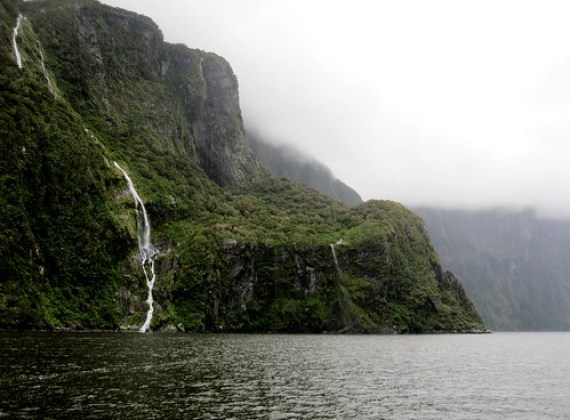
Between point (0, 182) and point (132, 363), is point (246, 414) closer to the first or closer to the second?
point (132, 363)

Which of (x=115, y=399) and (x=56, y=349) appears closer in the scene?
(x=115, y=399)

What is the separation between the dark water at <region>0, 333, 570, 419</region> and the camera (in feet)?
113

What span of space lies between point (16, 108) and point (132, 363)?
11737 centimetres

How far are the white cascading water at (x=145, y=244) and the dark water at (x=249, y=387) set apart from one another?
74.3 metres

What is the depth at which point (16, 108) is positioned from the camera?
144250 millimetres

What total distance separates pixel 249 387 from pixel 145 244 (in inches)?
4956

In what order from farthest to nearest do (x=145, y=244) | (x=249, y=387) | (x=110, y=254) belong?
(x=145, y=244)
(x=110, y=254)
(x=249, y=387)

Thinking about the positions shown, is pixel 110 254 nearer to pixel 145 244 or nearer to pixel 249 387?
pixel 145 244

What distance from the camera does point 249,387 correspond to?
147 ft

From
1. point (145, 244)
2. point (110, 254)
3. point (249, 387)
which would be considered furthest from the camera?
point (145, 244)

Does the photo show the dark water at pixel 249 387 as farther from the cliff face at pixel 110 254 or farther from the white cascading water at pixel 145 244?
the white cascading water at pixel 145 244

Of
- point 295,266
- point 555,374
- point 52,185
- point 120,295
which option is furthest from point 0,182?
point 555,374

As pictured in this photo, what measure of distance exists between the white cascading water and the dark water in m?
74.3

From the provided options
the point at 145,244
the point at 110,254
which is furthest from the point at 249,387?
the point at 145,244
